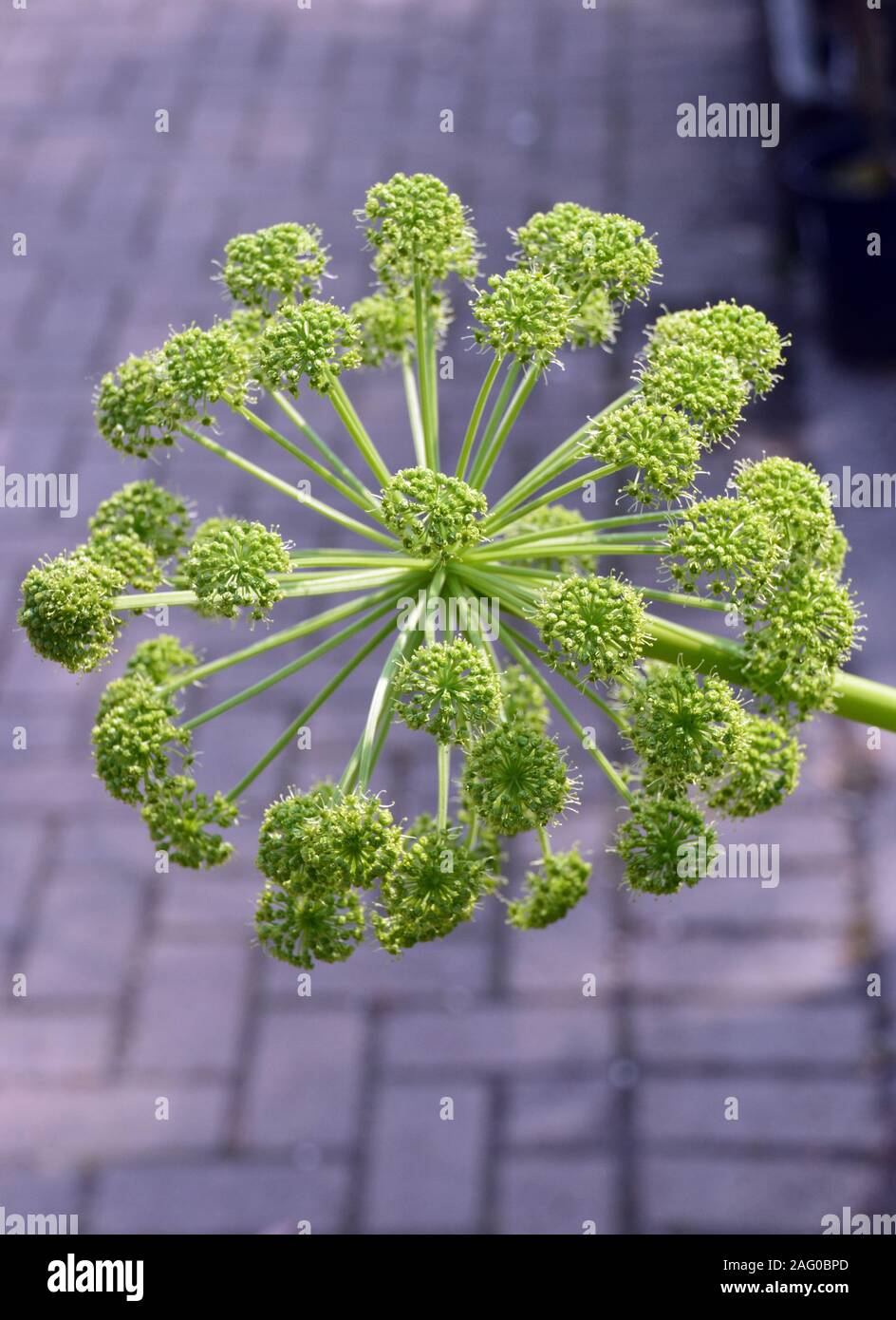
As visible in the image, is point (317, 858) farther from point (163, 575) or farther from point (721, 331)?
point (721, 331)

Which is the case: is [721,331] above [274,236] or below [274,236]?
below

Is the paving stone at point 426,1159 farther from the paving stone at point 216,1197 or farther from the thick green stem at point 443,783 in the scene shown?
the thick green stem at point 443,783

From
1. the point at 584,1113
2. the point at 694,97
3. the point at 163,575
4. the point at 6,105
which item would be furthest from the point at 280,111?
the point at 163,575
